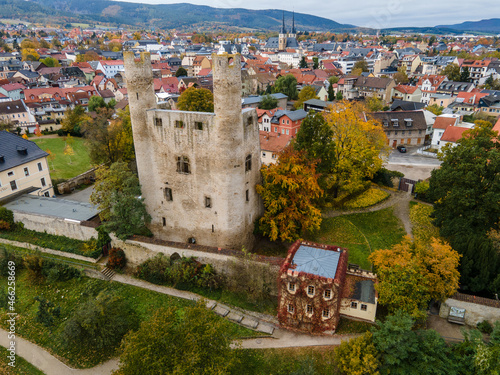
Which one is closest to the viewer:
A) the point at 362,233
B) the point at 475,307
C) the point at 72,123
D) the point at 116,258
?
the point at 475,307

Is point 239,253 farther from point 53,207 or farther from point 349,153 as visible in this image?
point 53,207

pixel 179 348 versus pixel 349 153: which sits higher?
pixel 349 153

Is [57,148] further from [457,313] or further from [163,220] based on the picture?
[457,313]

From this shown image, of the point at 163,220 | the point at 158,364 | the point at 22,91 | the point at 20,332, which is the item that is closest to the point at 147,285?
the point at 163,220

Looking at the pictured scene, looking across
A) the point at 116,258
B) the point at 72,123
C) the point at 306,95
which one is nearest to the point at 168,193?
the point at 116,258

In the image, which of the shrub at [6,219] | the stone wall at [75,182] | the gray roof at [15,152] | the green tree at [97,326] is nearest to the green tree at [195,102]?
the stone wall at [75,182]

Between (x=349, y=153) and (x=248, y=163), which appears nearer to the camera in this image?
(x=248, y=163)

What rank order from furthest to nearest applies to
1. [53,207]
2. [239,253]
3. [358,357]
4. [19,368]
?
[53,207] < [239,253] < [19,368] < [358,357]
